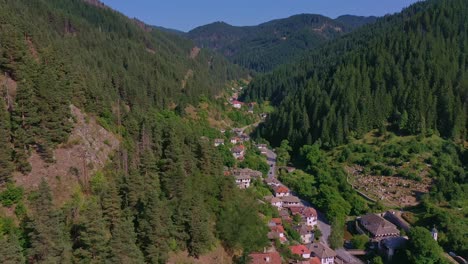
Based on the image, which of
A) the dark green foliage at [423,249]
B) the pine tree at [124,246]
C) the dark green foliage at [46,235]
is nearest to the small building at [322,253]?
the dark green foliage at [423,249]

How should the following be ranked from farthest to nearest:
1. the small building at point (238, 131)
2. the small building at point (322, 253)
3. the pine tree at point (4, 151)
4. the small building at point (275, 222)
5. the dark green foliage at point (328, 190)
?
the small building at point (238, 131) < the dark green foliage at point (328, 190) < the small building at point (275, 222) < the small building at point (322, 253) < the pine tree at point (4, 151)

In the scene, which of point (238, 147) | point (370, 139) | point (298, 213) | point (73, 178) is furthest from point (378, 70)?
point (73, 178)

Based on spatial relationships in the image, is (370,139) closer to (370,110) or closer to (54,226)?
(370,110)

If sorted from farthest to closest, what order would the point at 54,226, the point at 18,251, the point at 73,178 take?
the point at 73,178
the point at 54,226
the point at 18,251

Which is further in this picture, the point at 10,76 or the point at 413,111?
the point at 413,111

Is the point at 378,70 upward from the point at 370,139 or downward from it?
upward

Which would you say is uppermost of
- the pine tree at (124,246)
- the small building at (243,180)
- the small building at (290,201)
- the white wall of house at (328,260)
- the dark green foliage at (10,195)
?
the dark green foliage at (10,195)

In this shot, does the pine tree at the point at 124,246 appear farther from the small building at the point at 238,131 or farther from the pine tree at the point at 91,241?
the small building at the point at 238,131

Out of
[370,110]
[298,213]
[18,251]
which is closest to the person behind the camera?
[18,251]
